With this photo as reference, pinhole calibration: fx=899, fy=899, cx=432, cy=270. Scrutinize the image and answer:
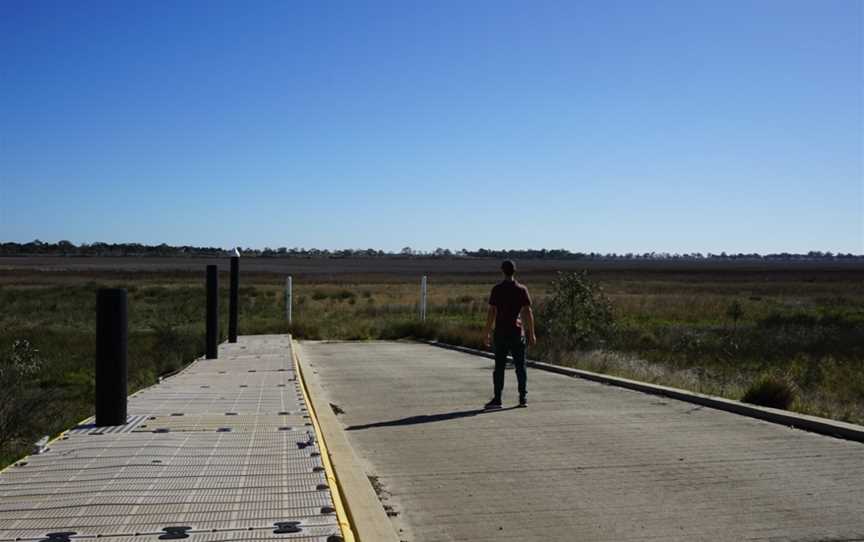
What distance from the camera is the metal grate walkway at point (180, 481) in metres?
4.88

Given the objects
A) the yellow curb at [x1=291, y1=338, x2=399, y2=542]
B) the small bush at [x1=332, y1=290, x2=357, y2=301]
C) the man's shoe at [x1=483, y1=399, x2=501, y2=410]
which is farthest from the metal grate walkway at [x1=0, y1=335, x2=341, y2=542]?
the small bush at [x1=332, y1=290, x2=357, y2=301]

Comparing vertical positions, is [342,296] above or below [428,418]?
below

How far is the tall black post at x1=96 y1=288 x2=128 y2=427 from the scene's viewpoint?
309 inches

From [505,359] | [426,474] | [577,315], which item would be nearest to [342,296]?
[577,315]

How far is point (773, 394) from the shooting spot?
10.6 metres

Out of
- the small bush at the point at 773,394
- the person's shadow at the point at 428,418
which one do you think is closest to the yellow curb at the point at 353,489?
the person's shadow at the point at 428,418

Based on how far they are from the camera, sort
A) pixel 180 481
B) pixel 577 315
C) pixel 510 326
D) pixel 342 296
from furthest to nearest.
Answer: pixel 342 296 < pixel 577 315 < pixel 510 326 < pixel 180 481

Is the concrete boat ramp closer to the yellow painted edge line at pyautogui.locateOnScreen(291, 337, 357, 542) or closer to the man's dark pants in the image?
the yellow painted edge line at pyautogui.locateOnScreen(291, 337, 357, 542)

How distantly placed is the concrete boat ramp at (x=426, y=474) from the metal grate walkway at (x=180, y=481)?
2 centimetres

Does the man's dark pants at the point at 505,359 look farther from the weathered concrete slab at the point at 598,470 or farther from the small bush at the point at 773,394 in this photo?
the small bush at the point at 773,394

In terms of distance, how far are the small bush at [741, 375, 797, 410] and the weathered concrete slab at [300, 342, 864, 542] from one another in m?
0.84

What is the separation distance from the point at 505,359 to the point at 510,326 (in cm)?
46

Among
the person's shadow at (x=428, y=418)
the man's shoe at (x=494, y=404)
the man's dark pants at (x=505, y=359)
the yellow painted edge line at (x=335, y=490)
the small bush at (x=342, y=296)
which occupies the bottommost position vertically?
the small bush at (x=342, y=296)

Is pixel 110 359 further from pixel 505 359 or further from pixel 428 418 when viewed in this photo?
pixel 505 359
